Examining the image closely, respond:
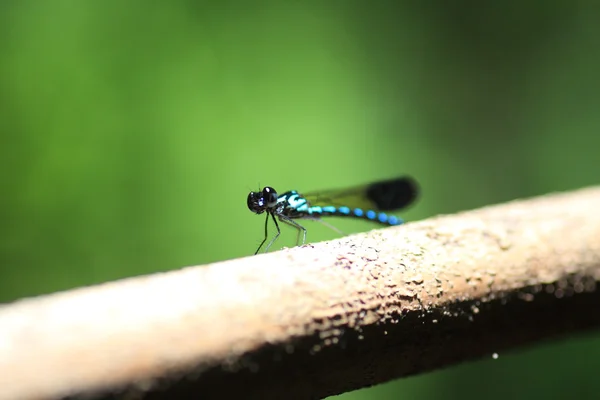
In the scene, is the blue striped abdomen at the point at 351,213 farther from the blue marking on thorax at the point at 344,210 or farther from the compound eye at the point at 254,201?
the compound eye at the point at 254,201

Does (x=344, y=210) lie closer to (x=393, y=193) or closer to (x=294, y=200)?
(x=294, y=200)

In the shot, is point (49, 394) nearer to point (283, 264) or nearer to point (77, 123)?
point (283, 264)

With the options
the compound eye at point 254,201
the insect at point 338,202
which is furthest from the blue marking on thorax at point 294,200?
the compound eye at point 254,201

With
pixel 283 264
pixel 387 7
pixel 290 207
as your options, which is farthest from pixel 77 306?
pixel 387 7

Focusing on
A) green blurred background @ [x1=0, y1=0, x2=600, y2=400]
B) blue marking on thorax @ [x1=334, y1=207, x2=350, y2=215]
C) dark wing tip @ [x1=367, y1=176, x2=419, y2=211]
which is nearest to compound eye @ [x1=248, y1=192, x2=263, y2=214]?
blue marking on thorax @ [x1=334, y1=207, x2=350, y2=215]

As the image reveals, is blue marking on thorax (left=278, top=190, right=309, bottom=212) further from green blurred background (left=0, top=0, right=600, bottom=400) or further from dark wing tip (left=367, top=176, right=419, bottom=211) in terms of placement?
dark wing tip (left=367, top=176, right=419, bottom=211)

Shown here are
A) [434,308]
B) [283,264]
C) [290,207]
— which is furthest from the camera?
[290,207]

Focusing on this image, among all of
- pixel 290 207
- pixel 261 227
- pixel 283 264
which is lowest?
pixel 283 264
